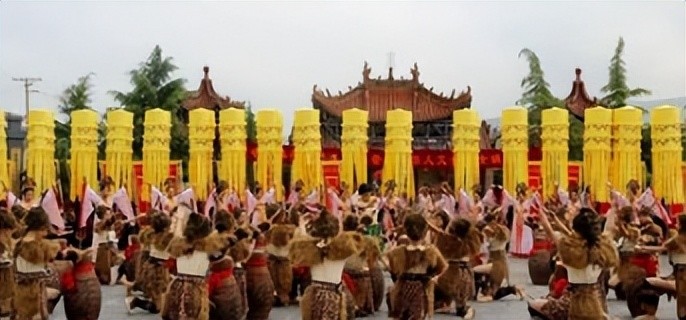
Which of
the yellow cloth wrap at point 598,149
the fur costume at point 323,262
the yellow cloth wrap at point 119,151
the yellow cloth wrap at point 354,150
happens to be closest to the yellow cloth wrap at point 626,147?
the yellow cloth wrap at point 598,149

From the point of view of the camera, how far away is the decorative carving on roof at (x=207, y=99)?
1031 inches

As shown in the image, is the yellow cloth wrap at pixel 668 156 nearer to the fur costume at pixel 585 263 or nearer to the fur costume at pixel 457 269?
the fur costume at pixel 457 269

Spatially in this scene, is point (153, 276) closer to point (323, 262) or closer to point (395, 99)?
point (323, 262)

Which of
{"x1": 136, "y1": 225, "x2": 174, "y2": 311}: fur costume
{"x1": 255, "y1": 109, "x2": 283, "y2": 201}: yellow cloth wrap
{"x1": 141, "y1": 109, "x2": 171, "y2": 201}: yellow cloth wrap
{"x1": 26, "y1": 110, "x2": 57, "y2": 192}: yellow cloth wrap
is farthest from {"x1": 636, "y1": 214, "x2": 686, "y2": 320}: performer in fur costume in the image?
{"x1": 26, "y1": 110, "x2": 57, "y2": 192}: yellow cloth wrap

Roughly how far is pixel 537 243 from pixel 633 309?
397 cm

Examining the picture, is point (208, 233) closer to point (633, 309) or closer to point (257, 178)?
point (633, 309)

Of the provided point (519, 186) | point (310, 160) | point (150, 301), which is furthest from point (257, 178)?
point (150, 301)

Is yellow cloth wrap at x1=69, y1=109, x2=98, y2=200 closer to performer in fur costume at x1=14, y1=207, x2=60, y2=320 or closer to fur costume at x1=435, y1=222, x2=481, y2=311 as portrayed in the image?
performer in fur costume at x1=14, y1=207, x2=60, y2=320

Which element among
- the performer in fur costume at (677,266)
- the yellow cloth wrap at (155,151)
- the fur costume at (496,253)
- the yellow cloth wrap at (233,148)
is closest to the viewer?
the performer in fur costume at (677,266)

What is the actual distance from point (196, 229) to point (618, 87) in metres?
21.1

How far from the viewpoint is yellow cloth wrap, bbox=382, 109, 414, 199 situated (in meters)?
16.0

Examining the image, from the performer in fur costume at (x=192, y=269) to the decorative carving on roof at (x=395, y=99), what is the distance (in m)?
19.8

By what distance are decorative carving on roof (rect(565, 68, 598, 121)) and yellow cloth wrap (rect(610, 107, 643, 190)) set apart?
9426mm

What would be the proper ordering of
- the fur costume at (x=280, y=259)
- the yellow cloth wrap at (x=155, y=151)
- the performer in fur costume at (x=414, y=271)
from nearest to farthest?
the performer in fur costume at (x=414, y=271), the fur costume at (x=280, y=259), the yellow cloth wrap at (x=155, y=151)
